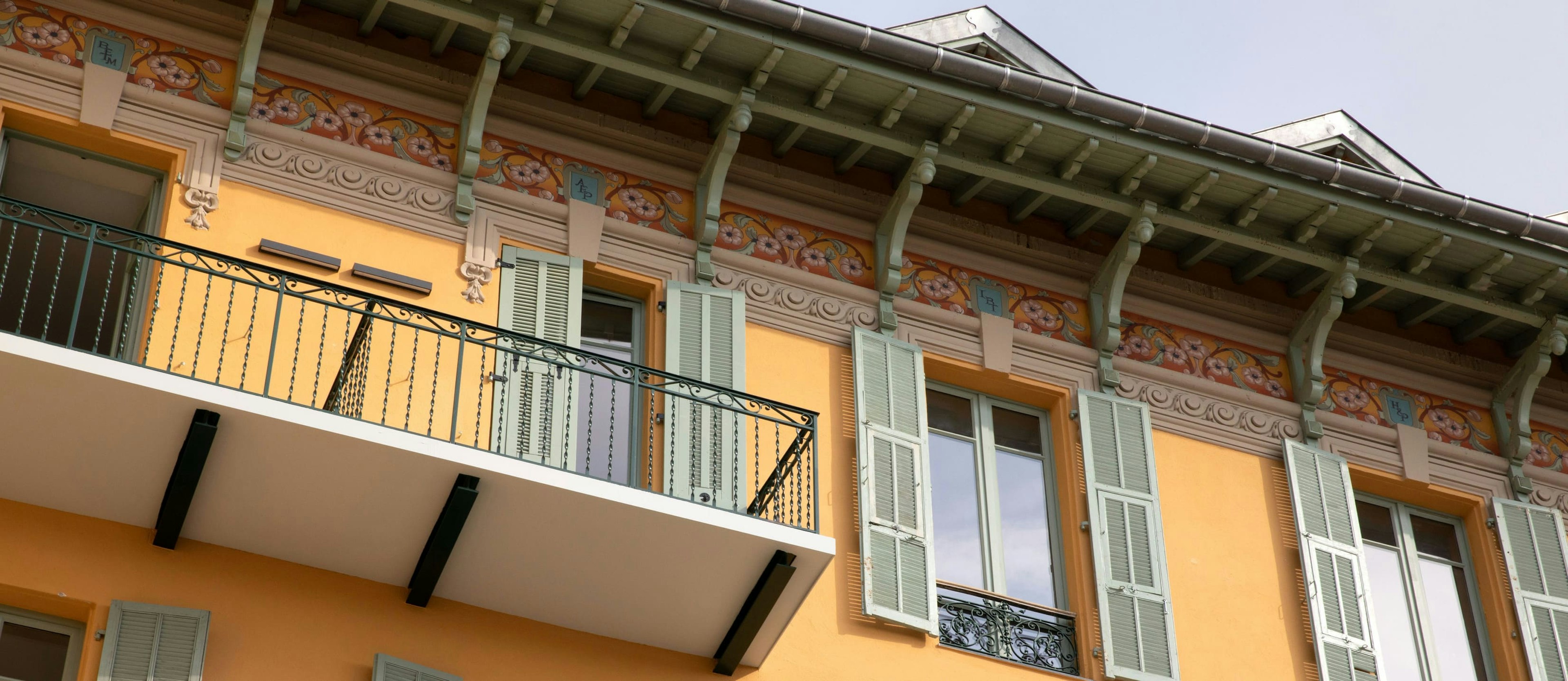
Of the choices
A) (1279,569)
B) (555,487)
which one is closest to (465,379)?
(555,487)

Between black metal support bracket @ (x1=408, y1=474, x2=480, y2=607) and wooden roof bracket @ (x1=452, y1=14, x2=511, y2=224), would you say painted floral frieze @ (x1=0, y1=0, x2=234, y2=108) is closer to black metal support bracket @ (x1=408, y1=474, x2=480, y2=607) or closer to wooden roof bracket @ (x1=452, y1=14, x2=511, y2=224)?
wooden roof bracket @ (x1=452, y1=14, x2=511, y2=224)

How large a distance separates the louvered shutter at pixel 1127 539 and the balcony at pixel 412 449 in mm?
1825

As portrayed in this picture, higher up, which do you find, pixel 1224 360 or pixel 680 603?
pixel 1224 360

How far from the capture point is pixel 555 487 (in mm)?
8312

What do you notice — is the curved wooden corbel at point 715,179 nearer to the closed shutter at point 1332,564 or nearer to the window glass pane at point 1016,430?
the window glass pane at point 1016,430

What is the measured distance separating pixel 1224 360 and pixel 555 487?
16.4 feet

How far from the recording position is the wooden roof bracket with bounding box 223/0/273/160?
9.60 meters

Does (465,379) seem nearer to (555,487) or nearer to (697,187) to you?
(555,487)

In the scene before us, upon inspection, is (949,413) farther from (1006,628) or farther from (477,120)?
(477,120)

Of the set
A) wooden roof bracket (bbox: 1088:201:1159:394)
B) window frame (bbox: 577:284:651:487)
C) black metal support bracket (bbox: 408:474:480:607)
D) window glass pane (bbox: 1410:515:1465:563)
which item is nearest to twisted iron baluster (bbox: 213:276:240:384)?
black metal support bracket (bbox: 408:474:480:607)

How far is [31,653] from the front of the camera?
8023 millimetres

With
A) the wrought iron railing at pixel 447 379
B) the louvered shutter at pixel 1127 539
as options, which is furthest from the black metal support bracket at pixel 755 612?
the louvered shutter at pixel 1127 539

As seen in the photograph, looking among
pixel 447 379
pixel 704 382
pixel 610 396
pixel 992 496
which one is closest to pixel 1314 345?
pixel 992 496

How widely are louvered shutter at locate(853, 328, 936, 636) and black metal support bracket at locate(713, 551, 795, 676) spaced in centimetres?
82
